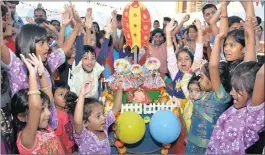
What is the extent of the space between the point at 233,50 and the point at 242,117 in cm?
69

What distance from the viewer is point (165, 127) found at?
9.53 feet

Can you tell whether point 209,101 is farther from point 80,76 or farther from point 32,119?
point 80,76

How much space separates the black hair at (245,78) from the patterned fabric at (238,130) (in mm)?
78

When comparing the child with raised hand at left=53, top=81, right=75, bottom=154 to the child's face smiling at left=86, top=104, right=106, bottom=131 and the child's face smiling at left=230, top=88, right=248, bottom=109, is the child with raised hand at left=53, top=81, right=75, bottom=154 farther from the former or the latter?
the child's face smiling at left=230, top=88, right=248, bottom=109

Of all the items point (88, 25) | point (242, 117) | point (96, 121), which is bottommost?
point (96, 121)

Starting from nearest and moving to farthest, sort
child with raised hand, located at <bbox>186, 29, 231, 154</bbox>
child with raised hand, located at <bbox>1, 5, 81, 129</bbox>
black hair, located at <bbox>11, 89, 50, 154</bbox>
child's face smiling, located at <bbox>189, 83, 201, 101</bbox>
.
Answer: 1. black hair, located at <bbox>11, 89, 50, 154</bbox>
2. child with raised hand, located at <bbox>186, 29, 231, 154</bbox>
3. child with raised hand, located at <bbox>1, 5, 81, 129</bbox>
4. child's face smiling, located at <bbox>189, 83, 201, 101</bbox>

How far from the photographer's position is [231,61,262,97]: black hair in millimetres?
1775

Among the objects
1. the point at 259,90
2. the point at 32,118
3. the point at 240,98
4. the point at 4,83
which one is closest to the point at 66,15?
the point at 4,83

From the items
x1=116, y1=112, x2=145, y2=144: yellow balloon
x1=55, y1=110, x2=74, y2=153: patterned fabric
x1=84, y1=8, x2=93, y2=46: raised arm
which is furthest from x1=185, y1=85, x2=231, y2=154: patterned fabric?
x1=84, y1=8, x2=93, y2=46: raised arm

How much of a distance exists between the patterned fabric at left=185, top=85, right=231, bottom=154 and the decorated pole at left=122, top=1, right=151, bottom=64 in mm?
1559

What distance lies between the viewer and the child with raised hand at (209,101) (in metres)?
2.09

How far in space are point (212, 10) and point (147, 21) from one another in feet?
3.00

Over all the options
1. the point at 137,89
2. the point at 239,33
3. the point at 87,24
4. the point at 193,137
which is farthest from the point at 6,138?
the point at 87,24

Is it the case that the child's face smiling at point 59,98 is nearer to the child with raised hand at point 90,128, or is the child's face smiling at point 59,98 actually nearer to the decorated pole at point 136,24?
the child with raised hand at point 90,128
